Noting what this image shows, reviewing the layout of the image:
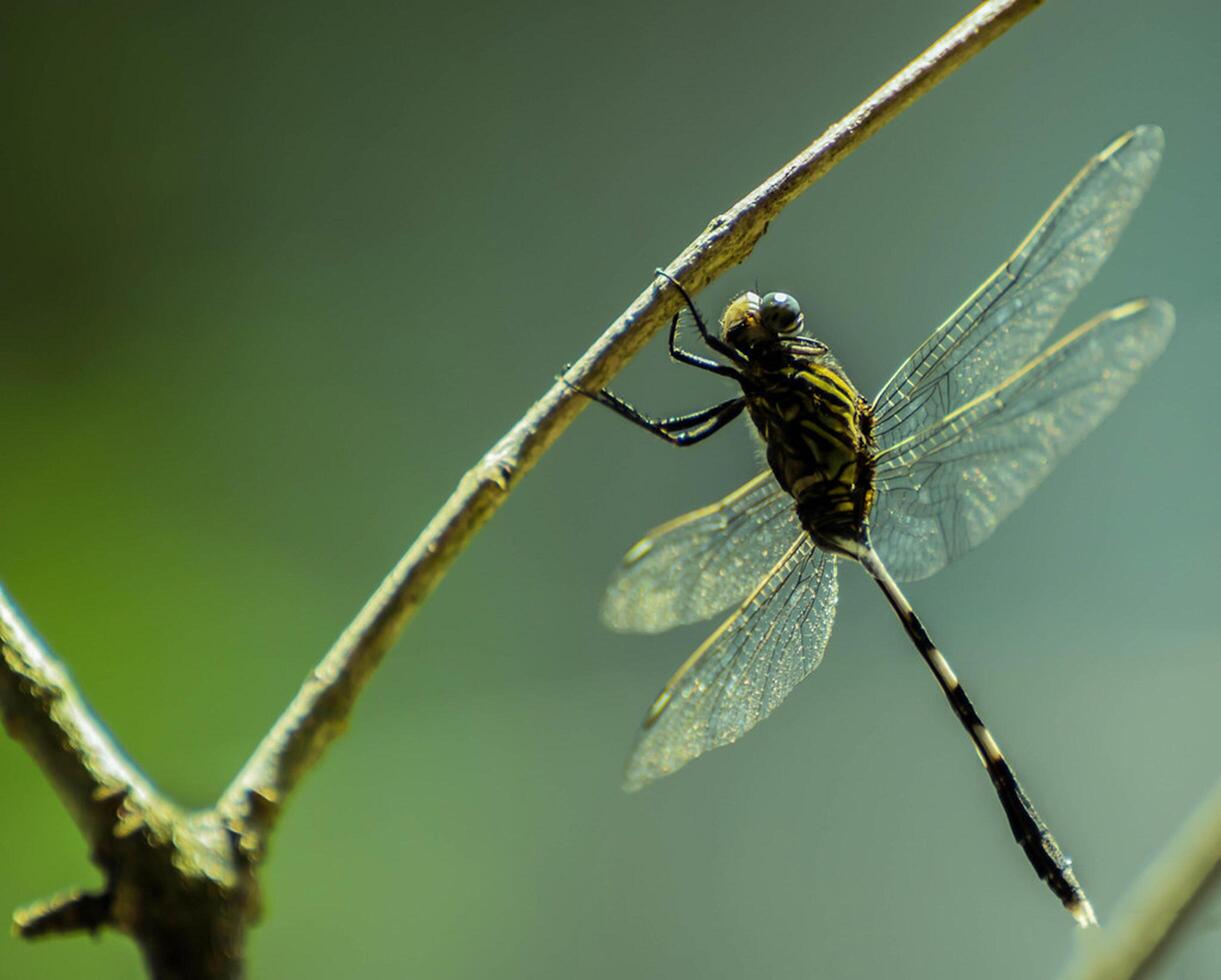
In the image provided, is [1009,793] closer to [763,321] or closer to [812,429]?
[812,429]

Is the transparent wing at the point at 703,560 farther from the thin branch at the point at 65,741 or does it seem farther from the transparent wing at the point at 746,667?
the thin branch at the point at 65,741

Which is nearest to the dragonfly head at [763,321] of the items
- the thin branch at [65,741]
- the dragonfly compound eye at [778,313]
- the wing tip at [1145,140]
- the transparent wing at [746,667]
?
the dragonfly compound eye at [778,313]

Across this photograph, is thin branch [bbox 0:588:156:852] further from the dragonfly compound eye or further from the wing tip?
the wing tip

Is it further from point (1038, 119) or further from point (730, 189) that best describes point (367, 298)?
point (1038, 119)

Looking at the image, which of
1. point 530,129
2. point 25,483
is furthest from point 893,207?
point 25,483

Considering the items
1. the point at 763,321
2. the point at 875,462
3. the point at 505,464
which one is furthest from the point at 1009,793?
the point at 505,464

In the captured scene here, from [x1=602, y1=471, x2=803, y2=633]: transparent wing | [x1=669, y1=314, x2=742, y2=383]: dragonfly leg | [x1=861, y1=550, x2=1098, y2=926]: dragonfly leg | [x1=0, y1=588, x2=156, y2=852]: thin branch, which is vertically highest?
[x1=669, y1=314, x2=742, y2=383]: dragonfly leg

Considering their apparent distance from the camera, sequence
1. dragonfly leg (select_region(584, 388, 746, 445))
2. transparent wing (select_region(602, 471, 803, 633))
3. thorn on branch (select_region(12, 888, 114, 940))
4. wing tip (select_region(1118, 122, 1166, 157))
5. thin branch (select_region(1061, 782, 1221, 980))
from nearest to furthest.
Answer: thorn on branch (select_region(12, 888, 114, 940))
thin branch (select_region(1061, 782, 1221, 980))
wing tip (select_region(1118, 122, 1166, 157))
dragonfly leg (select_region(584, 388, 746, 445))
transparent wing (select_region(602, 471, 803, 633))

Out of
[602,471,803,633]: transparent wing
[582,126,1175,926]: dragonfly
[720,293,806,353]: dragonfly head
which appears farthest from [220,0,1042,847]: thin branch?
[602,471,803,633]: transparent wing
